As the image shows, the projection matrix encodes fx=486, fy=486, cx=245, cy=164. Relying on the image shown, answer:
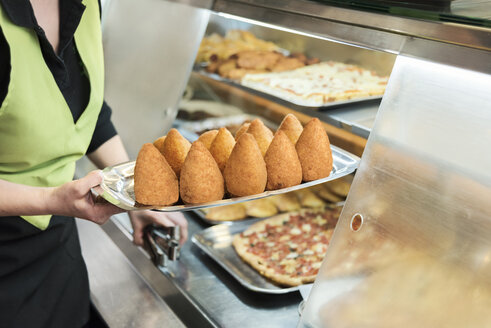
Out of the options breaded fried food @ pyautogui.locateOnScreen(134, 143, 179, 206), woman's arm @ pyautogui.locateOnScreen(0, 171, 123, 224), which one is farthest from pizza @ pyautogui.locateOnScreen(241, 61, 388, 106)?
woman's arm @ pyautogui.locateOnScreen(0, 171, 123, 224)

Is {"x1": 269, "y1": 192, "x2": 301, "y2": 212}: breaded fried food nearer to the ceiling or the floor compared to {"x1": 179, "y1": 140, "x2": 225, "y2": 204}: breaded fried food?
nearer to the floor

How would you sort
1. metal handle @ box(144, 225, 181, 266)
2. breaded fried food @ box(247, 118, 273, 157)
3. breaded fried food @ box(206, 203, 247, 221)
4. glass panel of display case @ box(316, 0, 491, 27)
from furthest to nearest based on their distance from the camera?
breaded fried food @ box(206, 203, 247, 221), metal handle @ box(144, 225, 181, 266), breaded fried food @ box(247, 118, 273, 157), glass panel of display case @ box(316, 0, 491, 27)

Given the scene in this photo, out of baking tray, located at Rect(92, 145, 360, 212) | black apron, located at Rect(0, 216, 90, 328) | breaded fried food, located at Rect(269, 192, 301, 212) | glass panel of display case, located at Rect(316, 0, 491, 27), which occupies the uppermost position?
glass panel of display case, located at Rect(316, 0, 491, 27)

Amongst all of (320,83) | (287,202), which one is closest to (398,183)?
(320,83)

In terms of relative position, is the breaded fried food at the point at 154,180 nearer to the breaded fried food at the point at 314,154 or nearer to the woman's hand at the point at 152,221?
the breaded fried food at the point at 314,154

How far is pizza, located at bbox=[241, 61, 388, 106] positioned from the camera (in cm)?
170

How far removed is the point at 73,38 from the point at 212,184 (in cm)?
77

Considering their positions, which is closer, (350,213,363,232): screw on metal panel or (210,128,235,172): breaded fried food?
(350,213,363,232): screw on metal panel

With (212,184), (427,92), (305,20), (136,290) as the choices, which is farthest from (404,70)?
(136,290)

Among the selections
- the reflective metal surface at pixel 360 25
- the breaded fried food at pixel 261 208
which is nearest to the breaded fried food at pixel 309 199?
the breaded fried food at pixel 261 208

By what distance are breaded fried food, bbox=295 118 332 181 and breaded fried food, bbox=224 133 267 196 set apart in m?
0.12

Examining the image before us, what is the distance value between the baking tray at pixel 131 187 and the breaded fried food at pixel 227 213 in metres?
0.75

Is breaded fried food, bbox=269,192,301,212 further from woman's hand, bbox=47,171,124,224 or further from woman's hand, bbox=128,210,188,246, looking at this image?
woman's hand, bbox=47,171,124,224

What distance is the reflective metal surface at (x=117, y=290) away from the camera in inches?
58.2
